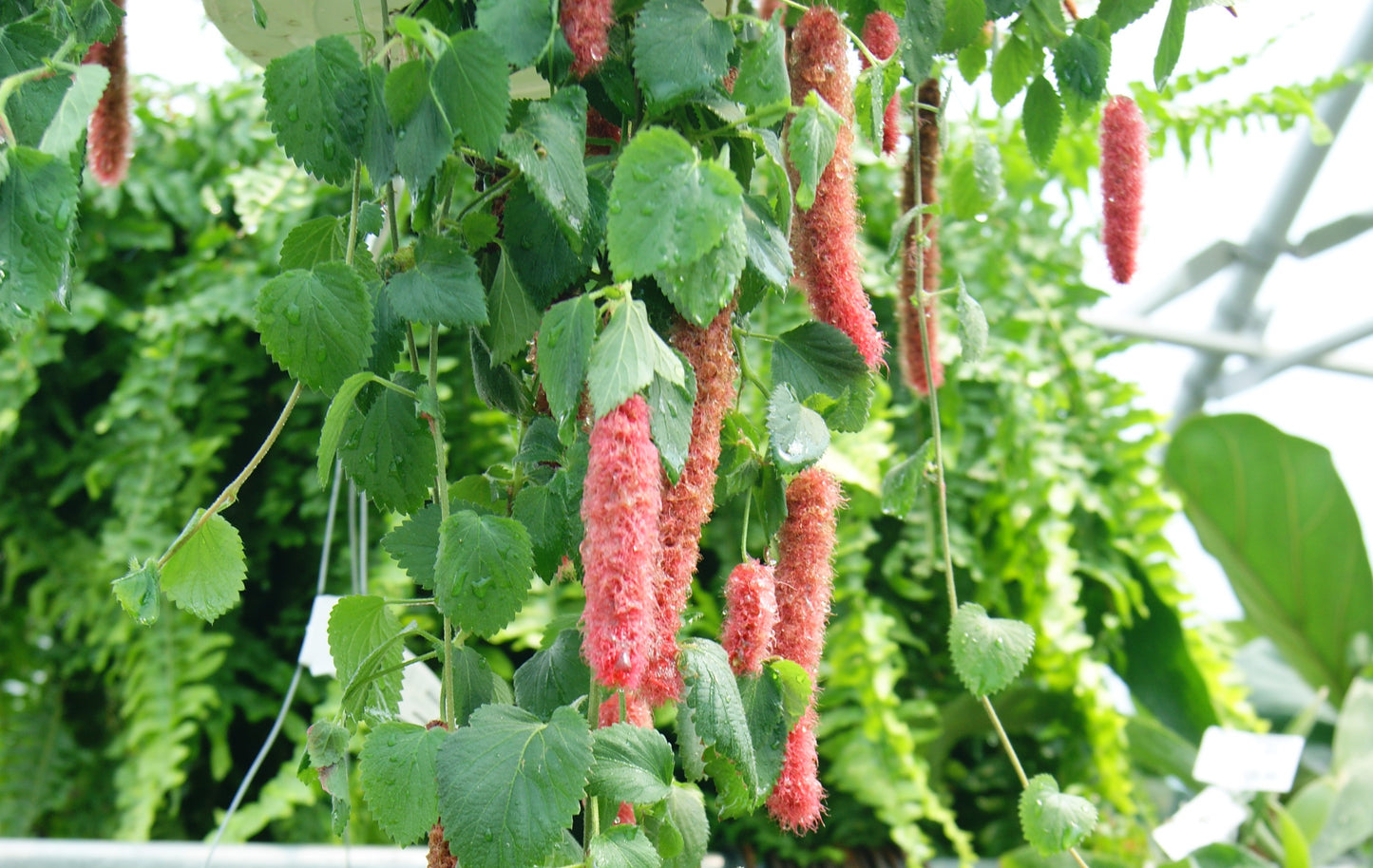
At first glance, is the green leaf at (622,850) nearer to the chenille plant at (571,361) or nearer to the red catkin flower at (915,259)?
the chenille plant at (571,361)

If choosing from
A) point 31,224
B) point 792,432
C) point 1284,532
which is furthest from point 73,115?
point 1284,532

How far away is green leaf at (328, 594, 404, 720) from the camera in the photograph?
393 millimetres

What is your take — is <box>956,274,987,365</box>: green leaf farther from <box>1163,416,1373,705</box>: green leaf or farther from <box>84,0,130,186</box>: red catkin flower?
<box>1163,416,1373,705</box>: green leaf

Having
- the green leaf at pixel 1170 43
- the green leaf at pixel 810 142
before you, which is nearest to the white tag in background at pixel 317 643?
the green leaf at pixel 810 142

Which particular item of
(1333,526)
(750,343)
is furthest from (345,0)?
(1333,526)

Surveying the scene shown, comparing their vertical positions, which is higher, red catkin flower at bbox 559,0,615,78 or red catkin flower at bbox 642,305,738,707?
red catkin flower at bbox 559,0,615,78

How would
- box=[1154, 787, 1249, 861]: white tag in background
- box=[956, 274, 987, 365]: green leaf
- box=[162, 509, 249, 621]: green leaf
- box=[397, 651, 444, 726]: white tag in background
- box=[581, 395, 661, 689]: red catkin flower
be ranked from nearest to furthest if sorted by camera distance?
1. box=[581, 395, 661, 689]: red catkin flower
2. box=[162, 509, 249, 621]: green leaf
3. box=[956, 274, 987, 365]: green leaf
4. box=[397, 651, 444, 726]: white tag in background
5. box=[1154, 787, 1249, 861]: white tag in background

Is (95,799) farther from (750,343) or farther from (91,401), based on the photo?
(750,343)

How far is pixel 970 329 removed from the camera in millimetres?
478

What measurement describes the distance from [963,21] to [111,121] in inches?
15.4

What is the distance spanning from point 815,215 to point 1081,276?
0.96 metres

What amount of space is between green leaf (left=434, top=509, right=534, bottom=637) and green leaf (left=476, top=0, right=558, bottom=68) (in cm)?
15

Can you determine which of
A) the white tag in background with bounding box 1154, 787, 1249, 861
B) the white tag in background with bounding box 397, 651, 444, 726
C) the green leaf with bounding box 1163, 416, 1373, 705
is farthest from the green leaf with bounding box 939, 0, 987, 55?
the green leaf with bounding box 1163, 416, 1373, 705

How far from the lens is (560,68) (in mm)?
345
